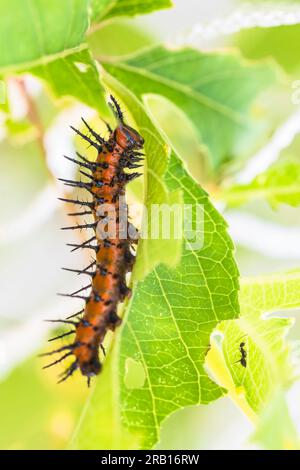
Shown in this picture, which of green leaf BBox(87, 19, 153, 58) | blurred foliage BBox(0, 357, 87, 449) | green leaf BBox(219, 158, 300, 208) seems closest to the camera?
green leaf BBox(219, 158, 300, 208)

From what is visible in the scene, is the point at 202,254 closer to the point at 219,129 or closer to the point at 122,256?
the point at 122,256

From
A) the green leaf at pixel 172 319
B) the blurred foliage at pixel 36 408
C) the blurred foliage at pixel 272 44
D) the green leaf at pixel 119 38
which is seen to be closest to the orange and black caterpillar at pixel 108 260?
the green leaf at pixel 172 319

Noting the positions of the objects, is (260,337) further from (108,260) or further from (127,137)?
(127,137)

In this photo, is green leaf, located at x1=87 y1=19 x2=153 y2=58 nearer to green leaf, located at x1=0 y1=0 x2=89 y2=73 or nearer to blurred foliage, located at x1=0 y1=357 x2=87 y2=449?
blurred foliage, located at x1=0 y1=357 x2=87 y2=449

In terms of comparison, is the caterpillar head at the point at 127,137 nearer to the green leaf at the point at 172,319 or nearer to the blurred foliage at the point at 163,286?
the blurred foliage at the point at 163,286
